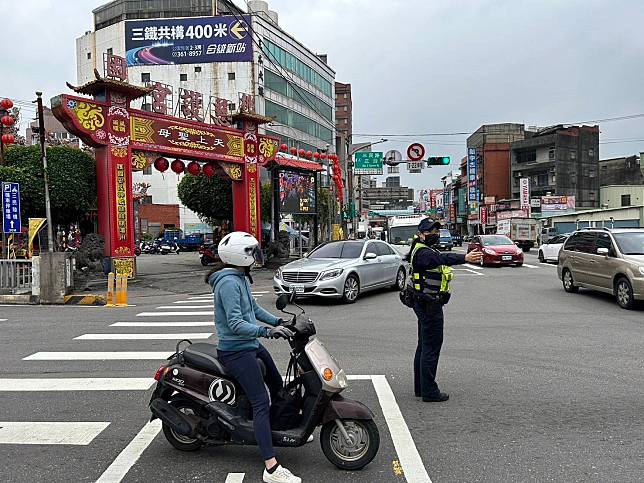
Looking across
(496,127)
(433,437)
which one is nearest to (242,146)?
(433,437)

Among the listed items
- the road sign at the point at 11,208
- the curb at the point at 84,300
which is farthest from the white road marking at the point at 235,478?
the road sign at the point at 11,208

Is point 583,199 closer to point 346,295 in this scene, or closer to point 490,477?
point 346,295

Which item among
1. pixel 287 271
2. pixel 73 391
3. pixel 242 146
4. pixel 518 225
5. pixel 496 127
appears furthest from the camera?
pixel 496 127

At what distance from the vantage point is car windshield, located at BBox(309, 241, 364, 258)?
14469mm

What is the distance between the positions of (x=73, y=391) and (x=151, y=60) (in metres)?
64.5

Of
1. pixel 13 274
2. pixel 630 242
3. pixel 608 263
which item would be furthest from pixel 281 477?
pixel 13 274

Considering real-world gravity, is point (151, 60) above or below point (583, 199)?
above

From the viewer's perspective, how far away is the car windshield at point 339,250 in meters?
14.5

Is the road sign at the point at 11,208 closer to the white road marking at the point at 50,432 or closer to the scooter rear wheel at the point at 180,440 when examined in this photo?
the white road marking at the point at 50,432

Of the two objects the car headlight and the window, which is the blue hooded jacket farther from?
the window

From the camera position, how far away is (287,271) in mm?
13320

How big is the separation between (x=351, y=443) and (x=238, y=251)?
1.59 meters

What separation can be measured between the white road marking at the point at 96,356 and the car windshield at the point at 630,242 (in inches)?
363

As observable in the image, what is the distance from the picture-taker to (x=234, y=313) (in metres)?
4.06
